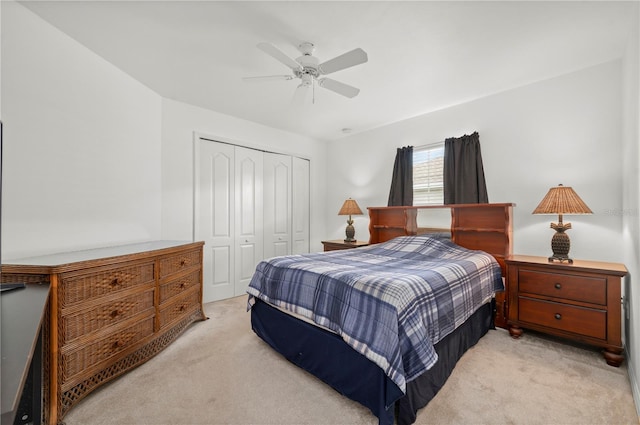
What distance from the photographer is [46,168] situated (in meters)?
2.07

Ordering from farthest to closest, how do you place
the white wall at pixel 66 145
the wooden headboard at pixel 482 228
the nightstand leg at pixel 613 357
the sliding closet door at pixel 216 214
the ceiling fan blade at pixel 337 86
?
the sliding closet door at pixel 216 214 < the wooden headboard at pixel 482 228 < the ceiling fan blade at pixel 337 86 < the nightstand leg at pixel 613 357 < the white wall at pixel 66 145

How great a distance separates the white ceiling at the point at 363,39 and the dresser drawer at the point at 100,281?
1823 mm

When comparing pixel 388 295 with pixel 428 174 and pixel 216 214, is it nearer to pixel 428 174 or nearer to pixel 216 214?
pixel 428 174

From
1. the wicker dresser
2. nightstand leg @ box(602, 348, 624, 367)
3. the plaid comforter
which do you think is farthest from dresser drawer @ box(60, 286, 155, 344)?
nightstand leg @ box(602, 348, 624, 367)

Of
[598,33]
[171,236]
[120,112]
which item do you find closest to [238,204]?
[171,236]

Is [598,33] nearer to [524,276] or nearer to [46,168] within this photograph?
[524,276]

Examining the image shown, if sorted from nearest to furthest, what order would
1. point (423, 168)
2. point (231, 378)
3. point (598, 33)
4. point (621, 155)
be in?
point (231, 378)
point (598, 33)
point (621, 155)
point (423, 168)

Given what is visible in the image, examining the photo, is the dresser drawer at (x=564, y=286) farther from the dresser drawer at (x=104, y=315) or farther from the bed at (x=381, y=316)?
the dresser drawer at (x=104, y=315)

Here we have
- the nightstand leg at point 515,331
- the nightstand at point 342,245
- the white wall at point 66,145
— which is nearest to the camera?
the white wall at point 66,145

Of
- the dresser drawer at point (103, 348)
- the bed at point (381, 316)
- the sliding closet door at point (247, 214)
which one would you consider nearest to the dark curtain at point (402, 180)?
the bed at point (381, 316)

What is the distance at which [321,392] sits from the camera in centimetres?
185

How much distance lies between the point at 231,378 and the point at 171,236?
2.04 metres

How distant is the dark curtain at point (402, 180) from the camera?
3.98 meters

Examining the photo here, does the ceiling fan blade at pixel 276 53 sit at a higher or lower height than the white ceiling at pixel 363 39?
lower
